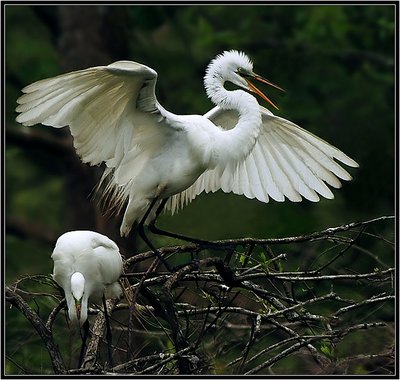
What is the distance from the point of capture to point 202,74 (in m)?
9.86

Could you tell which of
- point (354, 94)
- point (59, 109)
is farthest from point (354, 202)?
point (59, 109)

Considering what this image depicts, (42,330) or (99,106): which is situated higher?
(99,106)

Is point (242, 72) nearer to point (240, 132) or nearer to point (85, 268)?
point (240, 132)

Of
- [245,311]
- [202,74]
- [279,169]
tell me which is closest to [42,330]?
[245,311]

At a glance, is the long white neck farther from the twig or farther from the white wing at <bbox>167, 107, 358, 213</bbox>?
the twig

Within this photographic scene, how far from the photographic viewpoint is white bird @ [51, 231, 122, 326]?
398 centimetres

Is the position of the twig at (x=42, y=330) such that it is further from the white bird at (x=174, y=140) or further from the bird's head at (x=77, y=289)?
the white bird at (x=174, y=140)

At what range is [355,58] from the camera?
9.91m

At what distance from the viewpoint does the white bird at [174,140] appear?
13.4 ft

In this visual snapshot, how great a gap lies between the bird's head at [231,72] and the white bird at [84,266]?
0.83 meters

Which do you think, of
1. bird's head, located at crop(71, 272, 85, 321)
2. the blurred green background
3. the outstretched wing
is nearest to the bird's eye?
the outstretched wing

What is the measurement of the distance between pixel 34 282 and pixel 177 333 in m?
0.76

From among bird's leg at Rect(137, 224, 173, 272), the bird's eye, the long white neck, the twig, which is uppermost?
the bird's eye

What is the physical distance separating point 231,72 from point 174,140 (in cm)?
38
